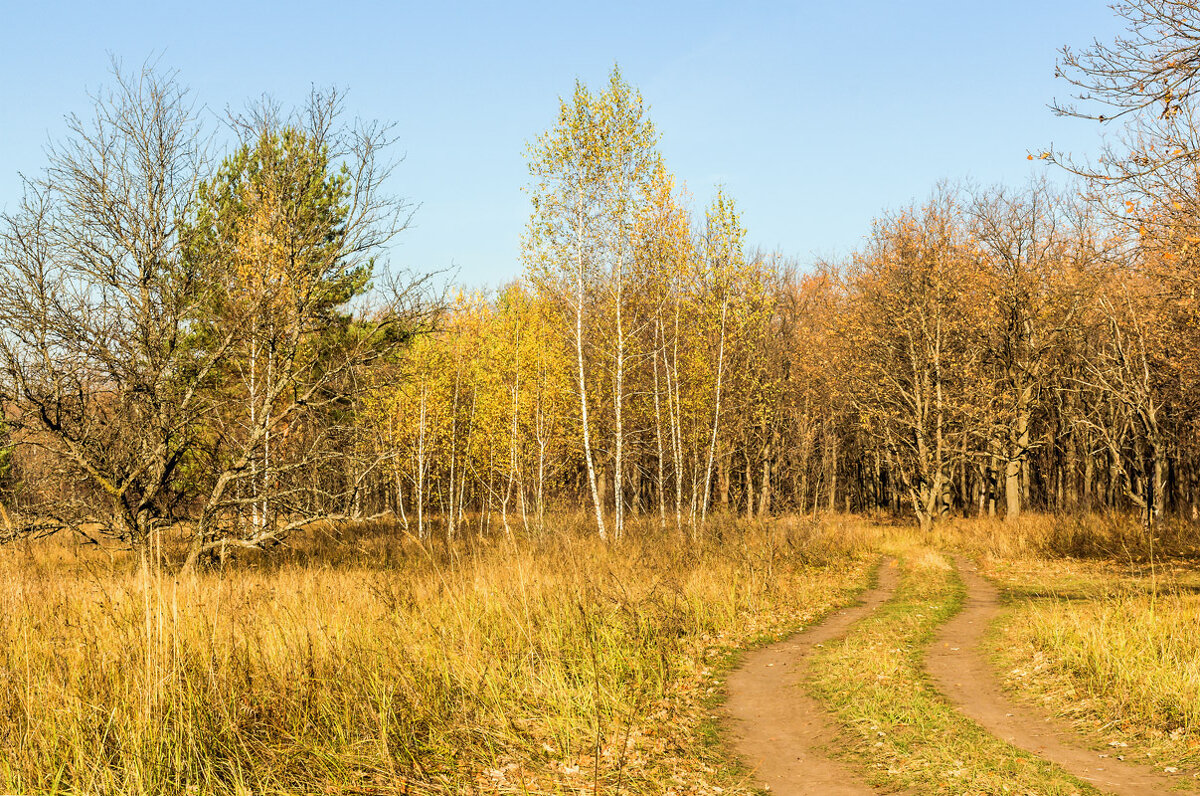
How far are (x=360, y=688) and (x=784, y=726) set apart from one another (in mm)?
4355

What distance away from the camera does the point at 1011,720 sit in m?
7.85

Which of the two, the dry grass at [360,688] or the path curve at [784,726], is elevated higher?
the dry grass at [360,688]

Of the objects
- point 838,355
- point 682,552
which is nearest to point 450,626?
point 682,552

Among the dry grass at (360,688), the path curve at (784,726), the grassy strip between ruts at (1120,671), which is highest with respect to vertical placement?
the dry grass at (360,688)

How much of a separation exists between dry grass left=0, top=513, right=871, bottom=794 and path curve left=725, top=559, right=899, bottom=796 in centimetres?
38

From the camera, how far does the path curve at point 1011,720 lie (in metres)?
6.17

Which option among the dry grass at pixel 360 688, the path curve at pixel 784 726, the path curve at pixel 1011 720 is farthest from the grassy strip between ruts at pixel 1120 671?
the dry grass at pixel 360 688

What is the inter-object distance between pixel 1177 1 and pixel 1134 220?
3.09 meters

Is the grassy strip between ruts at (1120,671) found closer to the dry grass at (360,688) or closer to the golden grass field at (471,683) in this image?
the golden grass field at (471,683)

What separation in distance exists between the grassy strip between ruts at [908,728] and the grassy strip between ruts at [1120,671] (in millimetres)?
1084

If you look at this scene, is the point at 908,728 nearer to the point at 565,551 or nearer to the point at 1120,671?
the point at 1120,671

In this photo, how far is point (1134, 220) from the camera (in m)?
10.0

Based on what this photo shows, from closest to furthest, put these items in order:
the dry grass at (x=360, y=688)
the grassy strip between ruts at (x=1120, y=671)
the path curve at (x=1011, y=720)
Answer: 1. the dry grass at (x=360, y=688)
2. the path curve at (x=1011, y=720)
3. the grassy strip between ruts at (x=1120, y=671)

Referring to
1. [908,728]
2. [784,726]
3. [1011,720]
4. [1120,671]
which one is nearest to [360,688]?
[784,726]
